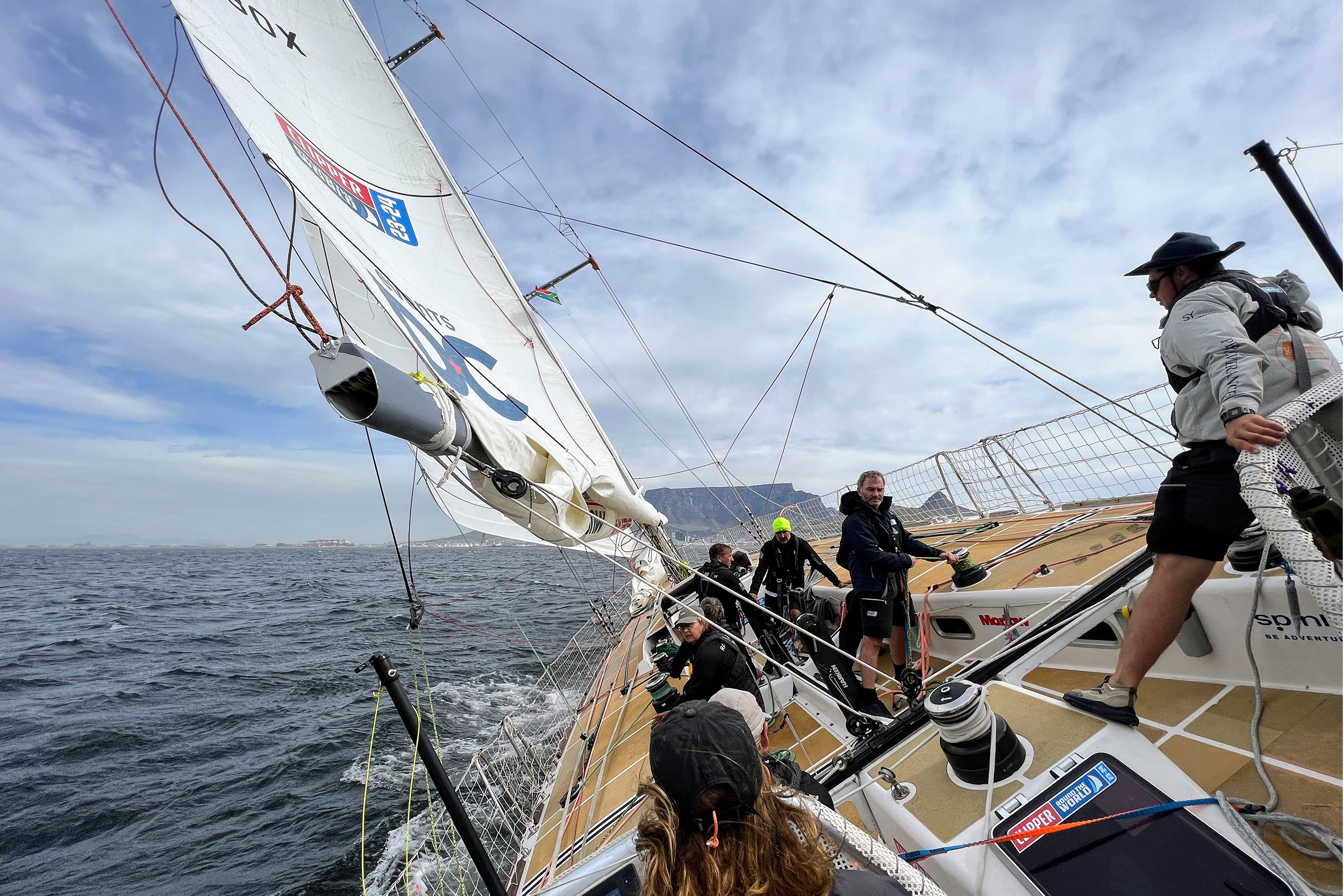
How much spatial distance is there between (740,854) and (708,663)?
2.39 metres

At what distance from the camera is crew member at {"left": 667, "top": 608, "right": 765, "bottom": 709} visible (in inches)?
128

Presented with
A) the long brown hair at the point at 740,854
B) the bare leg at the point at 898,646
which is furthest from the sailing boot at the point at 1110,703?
the bare leg at the point at 898,646

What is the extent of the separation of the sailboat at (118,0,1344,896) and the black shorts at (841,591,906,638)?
11.5 inches

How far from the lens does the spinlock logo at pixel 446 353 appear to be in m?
4.08

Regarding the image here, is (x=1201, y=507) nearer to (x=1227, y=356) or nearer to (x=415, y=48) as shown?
(x=1227, y=356)

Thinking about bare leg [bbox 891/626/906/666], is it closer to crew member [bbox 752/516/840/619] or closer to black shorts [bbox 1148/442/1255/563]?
crew member [bbox 752/516/840/619]

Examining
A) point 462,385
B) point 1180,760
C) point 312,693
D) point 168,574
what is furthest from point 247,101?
point 168,574

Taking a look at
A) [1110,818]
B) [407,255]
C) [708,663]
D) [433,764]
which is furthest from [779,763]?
[407,255]

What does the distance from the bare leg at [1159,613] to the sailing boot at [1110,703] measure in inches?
1.0

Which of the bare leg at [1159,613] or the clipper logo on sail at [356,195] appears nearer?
the bare leg at [1159,613]

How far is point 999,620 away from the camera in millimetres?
3291

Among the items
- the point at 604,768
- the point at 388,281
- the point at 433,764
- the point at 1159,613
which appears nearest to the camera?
the point at 1159,613

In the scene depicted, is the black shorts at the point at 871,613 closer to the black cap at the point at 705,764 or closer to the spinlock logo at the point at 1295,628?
the spinlock logo at the point at 1295,628

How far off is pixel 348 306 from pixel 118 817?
5.84 m
